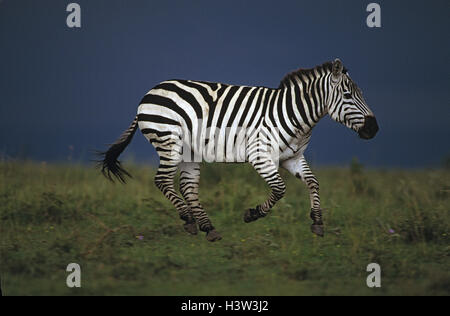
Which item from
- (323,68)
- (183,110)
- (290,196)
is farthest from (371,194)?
(183,110)

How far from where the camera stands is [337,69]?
696 cm

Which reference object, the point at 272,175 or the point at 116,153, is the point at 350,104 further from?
the point at 116,153

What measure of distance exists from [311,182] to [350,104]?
4.19ft

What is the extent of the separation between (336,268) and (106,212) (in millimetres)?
4721

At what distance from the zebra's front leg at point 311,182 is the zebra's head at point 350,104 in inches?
35.8

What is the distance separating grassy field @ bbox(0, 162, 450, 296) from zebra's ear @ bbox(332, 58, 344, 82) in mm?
2472

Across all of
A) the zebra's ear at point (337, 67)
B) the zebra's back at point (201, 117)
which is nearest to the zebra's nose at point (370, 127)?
the zebra's ear at point (337, 67)

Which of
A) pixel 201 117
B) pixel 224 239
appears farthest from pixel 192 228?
pixel 201 117

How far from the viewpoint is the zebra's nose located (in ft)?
22.5

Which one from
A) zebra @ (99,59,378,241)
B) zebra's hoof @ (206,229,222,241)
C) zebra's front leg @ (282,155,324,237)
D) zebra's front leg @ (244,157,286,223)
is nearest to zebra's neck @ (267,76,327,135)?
zebra @ (99,59,378,241)

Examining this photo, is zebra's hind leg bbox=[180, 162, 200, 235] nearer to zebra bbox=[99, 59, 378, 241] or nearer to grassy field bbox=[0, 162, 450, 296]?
A: zebra bbox=[99, 59, 378, 241]

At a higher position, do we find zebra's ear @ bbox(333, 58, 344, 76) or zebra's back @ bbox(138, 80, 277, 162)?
zebra's ear @ bbox(333, 58, 344, 76)

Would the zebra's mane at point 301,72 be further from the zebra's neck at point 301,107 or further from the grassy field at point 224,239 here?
the grassy field at point 224,239

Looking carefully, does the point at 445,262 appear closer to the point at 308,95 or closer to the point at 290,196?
the point at 308,95
